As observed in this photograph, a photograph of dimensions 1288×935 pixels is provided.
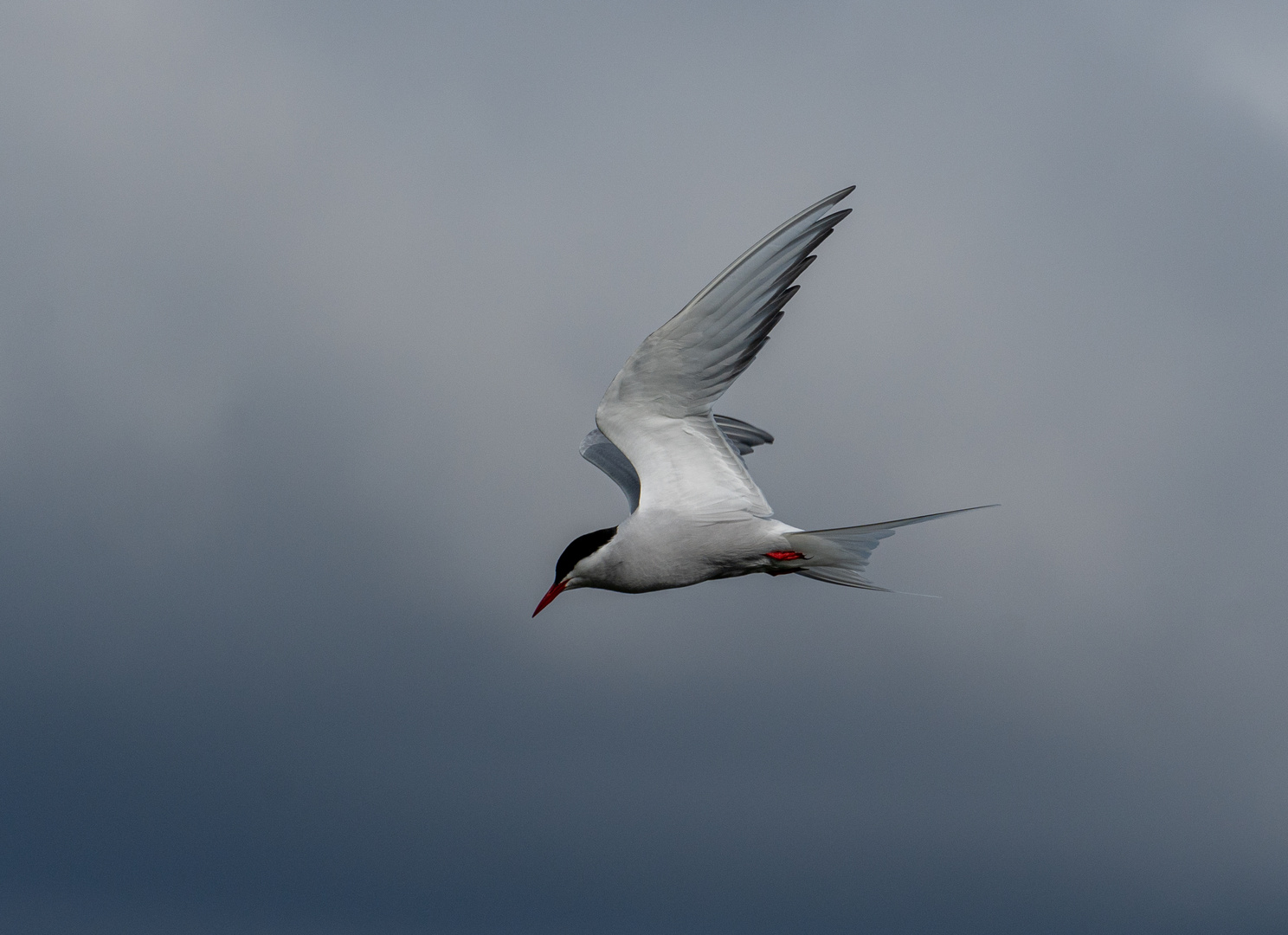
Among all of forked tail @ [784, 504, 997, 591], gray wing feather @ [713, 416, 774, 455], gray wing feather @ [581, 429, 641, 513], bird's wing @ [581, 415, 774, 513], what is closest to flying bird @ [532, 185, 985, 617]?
A: forked tail @ [784, 504, 997, 591]

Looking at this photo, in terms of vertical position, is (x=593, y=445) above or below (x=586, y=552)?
above

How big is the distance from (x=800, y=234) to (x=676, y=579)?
8.63ft

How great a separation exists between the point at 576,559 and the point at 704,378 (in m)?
1.66

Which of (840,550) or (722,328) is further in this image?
(840,550)

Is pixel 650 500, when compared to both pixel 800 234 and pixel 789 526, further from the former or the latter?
pixel 800 234

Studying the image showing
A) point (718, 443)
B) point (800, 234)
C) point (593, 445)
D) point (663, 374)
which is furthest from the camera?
point (593, 445)

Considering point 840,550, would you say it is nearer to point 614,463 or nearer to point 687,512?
point 687,512

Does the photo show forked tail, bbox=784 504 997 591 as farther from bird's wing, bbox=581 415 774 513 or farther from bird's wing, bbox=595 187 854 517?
bird's wing, bbox=581 415 774 513

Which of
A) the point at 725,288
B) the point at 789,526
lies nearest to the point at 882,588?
the point at 789,526

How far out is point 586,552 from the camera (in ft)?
25.3

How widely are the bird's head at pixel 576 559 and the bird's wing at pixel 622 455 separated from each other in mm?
1105

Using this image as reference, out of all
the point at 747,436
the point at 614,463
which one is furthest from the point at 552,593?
the point at 747,436

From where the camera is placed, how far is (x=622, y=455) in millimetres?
9383

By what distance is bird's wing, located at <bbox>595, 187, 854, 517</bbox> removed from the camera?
6.24 meters
